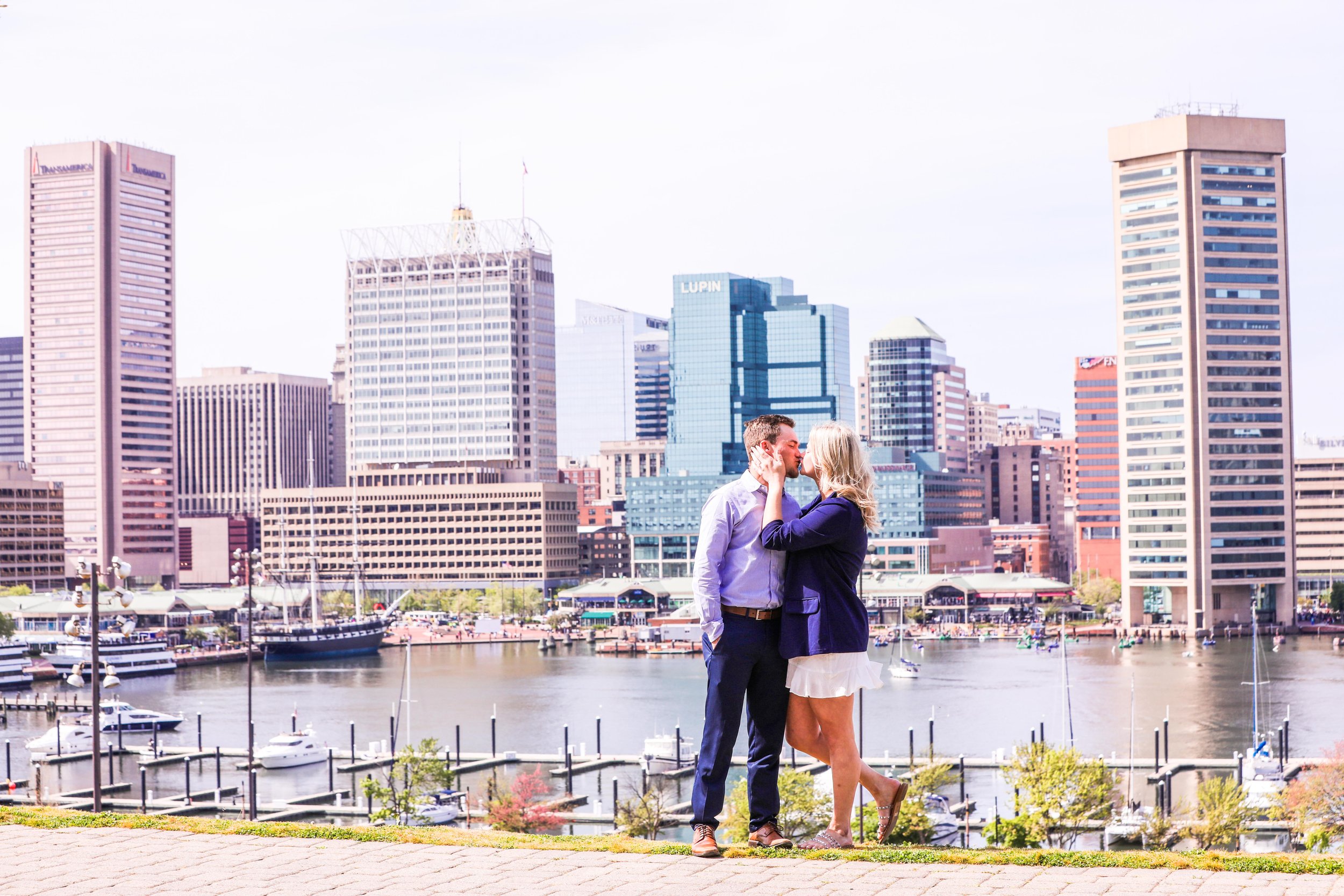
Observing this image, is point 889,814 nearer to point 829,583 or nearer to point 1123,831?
point 829,583

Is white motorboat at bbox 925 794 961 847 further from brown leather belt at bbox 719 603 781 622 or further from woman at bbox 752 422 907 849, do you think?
brown leather belt at bbox 719 603 781 622

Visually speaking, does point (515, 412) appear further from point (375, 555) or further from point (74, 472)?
point (74, 472)

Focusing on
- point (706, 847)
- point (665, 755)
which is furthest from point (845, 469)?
point (665, 755)

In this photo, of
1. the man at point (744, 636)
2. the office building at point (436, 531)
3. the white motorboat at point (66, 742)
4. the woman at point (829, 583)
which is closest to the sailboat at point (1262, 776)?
the woman at point (829, 583)

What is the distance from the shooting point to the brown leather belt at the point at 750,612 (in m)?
10.7

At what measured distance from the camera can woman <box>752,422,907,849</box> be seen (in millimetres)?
10430

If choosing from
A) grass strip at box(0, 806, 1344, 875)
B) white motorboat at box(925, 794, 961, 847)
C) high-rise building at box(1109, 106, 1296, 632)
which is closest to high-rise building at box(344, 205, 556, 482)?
high-rise building at box(1109, 106, 1296, 632)

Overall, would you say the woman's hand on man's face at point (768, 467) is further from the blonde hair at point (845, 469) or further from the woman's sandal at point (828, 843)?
the woman's sandal at point (828, 843)

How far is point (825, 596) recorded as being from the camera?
10648mm

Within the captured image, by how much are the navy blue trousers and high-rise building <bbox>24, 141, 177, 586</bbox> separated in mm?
175229

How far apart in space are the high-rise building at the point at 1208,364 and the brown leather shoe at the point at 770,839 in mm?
129071

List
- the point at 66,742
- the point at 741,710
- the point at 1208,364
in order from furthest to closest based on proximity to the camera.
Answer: the point at 1208,364 → the point at 66,742 → the point at 741,710

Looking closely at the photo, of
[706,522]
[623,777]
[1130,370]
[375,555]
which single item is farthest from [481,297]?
[706,522]

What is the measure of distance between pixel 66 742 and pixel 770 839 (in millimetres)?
66373
